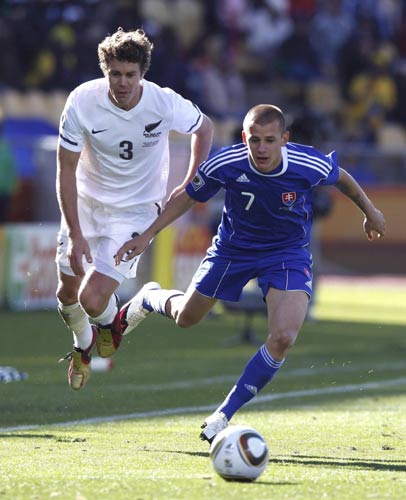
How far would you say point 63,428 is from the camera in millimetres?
8273

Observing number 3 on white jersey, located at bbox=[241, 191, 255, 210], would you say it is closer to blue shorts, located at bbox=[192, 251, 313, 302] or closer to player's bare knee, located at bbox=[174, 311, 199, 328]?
blue shorts, located at bbox=[192, 251, 313, 302]

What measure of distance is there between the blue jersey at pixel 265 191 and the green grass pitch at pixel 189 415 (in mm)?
1274

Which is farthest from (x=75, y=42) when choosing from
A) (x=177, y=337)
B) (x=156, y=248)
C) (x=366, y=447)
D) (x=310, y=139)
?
(x=366, y=447)

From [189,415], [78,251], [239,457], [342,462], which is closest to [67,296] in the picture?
[78,251]

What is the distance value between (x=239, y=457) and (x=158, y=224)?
2189 mm

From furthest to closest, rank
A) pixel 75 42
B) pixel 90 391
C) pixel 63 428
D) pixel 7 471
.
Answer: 1. pixel 75 42
2. pixel 90 391
3. pixel 63 428
4. pixel 7 471

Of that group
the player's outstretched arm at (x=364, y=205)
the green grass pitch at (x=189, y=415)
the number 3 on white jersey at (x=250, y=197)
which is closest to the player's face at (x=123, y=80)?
the number 3 on white jersey at (x=250, y=197)

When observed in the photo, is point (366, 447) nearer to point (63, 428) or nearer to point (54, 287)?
point (63, 428)

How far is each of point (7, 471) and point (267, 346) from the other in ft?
5.99

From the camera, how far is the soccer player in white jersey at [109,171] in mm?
8117

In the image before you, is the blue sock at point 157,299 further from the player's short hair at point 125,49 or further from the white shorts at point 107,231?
the player's short hair at point 125,49

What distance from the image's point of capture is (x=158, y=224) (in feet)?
26.4

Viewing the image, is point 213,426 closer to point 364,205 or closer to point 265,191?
point 265,191

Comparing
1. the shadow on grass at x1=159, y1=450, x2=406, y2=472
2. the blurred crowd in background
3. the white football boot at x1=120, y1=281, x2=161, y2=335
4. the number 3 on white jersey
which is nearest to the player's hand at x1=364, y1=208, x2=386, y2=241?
the number 3 on white jersey
